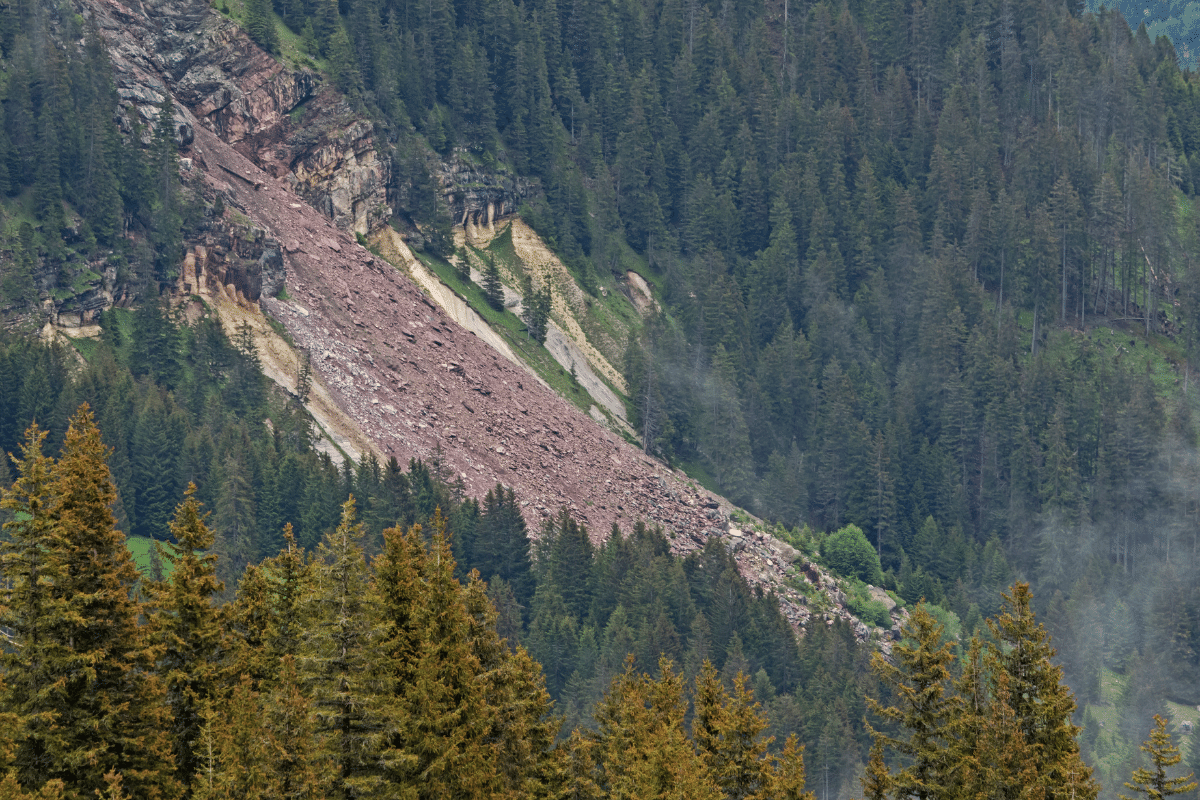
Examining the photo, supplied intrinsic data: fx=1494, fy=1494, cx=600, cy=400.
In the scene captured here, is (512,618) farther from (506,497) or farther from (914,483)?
(914,483)

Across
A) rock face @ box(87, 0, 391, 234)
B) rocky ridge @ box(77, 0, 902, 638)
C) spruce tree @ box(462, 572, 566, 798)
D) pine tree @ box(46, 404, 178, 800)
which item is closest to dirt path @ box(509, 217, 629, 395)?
rocky ridge @ box(77, 0, 902, 638)

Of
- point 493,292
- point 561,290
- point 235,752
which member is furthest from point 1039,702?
point 561,290

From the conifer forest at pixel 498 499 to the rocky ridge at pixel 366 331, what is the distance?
0.72 m

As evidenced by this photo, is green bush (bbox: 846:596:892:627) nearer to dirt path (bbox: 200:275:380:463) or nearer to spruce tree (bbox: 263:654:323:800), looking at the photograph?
dirt path (bbox: 200:275:380:463)

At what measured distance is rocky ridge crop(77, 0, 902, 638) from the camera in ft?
448

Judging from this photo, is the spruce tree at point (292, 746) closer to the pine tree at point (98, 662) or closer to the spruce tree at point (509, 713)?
the pine tree at point (98, 662)

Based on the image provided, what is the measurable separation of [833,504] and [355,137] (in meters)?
69.2

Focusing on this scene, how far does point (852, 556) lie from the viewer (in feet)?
507

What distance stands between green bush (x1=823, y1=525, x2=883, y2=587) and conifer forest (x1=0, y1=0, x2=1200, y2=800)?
46 cm

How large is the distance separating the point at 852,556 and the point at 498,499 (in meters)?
42.8

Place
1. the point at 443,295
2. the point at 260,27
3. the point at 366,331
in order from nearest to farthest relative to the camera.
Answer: the point at 366,331, the point at 443,295, the point at 260,27

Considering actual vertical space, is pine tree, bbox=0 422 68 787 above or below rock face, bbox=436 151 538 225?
above

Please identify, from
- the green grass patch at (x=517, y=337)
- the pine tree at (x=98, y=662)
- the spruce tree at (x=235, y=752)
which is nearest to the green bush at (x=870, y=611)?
the green grass patch at (x=517, y=337)

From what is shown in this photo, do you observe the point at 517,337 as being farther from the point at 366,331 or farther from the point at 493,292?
the point at 366,331
